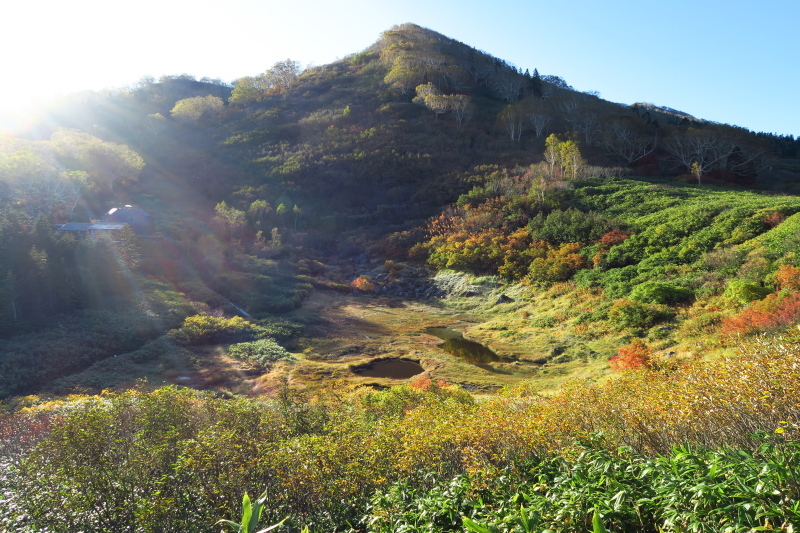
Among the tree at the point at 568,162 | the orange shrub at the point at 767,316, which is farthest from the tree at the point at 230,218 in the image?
the orange shrub at the point at 767,316

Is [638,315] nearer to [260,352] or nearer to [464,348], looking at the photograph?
[464,348]

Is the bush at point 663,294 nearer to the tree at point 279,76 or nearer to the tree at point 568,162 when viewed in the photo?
the tree at point 568,162

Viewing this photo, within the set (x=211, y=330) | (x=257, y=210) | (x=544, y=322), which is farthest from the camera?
(x=257, y=210)

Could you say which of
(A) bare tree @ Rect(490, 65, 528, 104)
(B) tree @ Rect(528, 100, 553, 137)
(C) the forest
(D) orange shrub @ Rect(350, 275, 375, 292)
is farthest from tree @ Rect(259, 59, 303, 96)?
(D) orange shrub @ Rect(350, 275, 375, 292)

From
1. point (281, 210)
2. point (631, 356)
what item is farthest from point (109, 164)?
point (631, 356)

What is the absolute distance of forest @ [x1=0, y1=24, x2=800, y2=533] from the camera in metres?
4.81

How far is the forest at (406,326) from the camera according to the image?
481 centimetres

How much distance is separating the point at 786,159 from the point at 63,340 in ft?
221

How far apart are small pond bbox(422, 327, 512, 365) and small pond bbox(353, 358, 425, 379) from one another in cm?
249

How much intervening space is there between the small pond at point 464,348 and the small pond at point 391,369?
2.49 m

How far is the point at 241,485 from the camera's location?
5.39 metres

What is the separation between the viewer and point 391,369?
18.1 meters

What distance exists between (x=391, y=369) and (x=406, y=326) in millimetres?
6301

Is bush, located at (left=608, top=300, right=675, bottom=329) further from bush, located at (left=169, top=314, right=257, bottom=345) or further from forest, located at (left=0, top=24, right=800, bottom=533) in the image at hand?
bush, located at (left=169, top=314, right=257, bottom=345)
